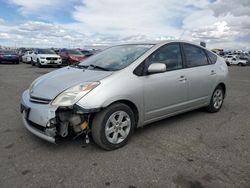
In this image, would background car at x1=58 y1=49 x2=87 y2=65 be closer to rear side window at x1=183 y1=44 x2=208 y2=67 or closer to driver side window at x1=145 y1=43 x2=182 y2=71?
rear side window at x1=183 y1=44 x2=208 y2=67

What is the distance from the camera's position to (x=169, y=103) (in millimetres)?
4277

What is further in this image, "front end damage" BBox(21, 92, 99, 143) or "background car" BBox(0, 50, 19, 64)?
"background car" BBox(0, 50, 19, 64)

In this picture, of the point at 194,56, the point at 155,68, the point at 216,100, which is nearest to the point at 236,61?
A: the point at 216,100

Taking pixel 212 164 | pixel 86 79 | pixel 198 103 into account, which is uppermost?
pixel 86 79

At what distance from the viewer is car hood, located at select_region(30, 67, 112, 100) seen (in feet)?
11.2

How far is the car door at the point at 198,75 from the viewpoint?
184 inches

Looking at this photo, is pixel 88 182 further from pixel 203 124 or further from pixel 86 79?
pixel 203 124

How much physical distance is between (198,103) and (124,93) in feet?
6.96

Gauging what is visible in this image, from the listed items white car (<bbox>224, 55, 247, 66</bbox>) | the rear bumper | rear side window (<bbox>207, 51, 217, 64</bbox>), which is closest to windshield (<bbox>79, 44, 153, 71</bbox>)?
the rear bumper

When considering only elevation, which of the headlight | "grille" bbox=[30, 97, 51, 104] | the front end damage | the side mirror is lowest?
the front end damage

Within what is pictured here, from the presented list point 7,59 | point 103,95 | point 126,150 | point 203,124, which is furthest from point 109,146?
point 7,59

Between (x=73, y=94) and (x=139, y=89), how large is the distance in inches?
39.8

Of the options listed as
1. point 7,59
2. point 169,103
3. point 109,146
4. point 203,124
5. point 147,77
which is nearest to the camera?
point 109,146

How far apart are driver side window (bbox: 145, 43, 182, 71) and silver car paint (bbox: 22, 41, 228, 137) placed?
0.09 meters
